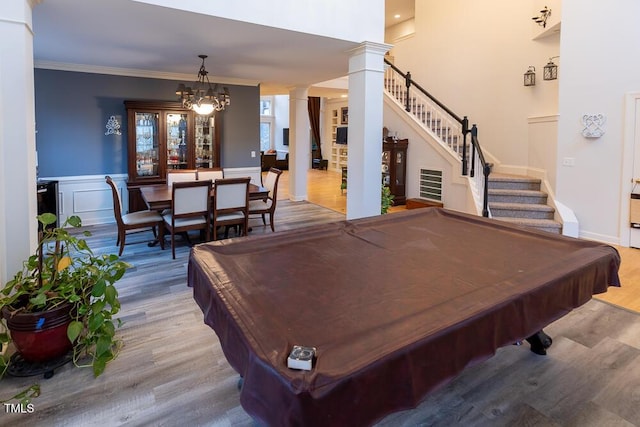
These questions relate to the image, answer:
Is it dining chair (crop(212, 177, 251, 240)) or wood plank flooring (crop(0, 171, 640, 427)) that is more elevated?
dining chair (crop(212, 177, 251, 240))

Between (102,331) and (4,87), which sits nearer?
(102,331)

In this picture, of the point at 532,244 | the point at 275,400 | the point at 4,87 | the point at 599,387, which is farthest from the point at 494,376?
the point at 4,87

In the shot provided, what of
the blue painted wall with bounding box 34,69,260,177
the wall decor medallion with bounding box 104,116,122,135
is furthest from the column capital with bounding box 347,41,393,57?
the wall decor medallion with bounding box 104,116,122,135

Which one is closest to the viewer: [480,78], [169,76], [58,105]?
[58,105]

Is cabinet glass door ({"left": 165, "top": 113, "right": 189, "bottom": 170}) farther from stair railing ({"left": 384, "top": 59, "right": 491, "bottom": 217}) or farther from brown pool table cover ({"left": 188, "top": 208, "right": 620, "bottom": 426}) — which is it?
brown pool table cover ({"left": 188, "top": 208, "right": 620, "bottom": 426})

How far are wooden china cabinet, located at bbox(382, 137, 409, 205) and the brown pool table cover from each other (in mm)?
5432

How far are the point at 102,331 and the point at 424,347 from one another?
2186 millimetres

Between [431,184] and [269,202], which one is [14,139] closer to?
[269,202]

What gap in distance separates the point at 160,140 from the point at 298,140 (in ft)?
10.2

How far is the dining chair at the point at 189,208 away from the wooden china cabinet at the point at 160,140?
2107 mm

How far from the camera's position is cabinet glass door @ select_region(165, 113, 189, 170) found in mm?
6781

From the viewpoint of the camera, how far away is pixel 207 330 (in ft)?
9.71

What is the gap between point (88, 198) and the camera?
6.44 m

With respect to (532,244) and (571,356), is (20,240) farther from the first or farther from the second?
(571,356)
